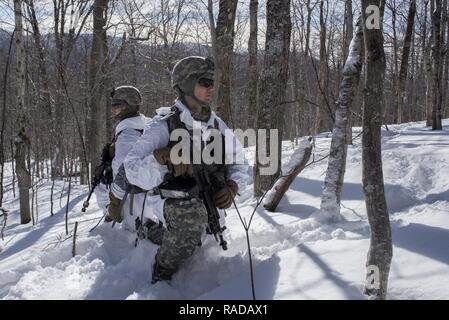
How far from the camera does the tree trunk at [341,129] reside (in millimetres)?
4273

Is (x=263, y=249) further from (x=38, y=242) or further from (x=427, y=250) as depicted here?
(x=38, y=242)

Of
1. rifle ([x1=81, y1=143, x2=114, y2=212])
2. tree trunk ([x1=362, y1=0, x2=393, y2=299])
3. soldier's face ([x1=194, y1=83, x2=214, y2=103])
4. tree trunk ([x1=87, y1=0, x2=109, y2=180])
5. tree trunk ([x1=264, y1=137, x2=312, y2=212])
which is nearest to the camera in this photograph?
tree trunk ([x1=362, y1=0, x2=393, y2=299])

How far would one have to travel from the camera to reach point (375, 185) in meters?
2.32

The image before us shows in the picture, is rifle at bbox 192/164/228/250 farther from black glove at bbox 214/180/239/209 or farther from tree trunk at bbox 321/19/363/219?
tree trunk at bbox 321/19/363/219

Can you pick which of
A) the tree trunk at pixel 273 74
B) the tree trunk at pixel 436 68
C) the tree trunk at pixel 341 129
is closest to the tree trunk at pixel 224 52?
the tree trunk at pixel 273 74

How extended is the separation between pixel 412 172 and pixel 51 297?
14.2 ft

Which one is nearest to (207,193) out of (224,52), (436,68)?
(224,52)

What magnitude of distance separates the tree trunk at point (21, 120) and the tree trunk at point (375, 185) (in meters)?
7.11

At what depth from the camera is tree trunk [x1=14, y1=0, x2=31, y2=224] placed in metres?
7.65

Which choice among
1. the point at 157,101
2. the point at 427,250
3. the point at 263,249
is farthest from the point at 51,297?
the point at 157,101

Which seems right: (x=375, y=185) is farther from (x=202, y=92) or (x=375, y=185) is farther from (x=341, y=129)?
(x=341, y=129)

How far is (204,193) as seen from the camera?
3320 mm

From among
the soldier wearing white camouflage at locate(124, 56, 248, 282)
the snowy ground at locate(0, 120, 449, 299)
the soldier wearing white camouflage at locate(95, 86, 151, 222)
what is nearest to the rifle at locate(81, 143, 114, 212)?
the soldier wearing white camouflage at locate(95, 86, 151, 222)

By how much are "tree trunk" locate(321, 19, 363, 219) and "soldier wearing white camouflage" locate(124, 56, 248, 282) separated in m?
1.23
